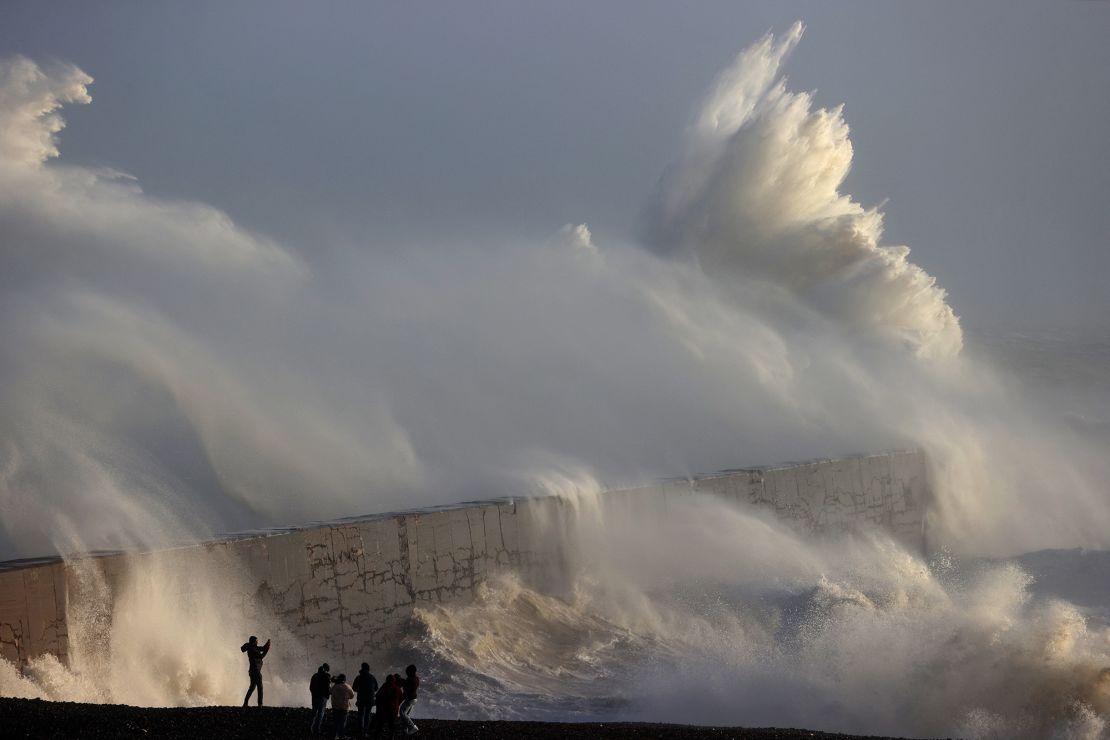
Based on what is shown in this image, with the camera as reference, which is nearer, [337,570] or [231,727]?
[231,727]

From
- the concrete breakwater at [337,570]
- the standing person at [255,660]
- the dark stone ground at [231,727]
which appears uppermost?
the concrete breakwater at [337,570]

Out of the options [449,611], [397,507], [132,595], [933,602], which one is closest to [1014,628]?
[933,602]

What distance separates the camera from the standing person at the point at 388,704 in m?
8.18

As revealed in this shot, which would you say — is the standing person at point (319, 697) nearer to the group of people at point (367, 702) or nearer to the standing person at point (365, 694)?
the group of people at point (367, 702)

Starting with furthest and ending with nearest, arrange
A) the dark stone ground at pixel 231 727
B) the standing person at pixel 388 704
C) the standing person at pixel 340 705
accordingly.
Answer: the standing person at pixel 340 705 → the standing person at pixel 388 704 → the dark stone ground at pixel 231 727

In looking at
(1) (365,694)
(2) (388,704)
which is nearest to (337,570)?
(1) (365,694)

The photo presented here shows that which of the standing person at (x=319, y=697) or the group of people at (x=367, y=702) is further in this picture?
the standing person at (x=319, y=697)

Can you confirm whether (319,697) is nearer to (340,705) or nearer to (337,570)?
(340,705)

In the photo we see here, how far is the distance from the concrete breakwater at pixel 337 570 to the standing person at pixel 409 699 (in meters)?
3.16

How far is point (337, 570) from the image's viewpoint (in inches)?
493

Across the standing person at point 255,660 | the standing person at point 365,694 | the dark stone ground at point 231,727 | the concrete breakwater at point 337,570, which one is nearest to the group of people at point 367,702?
the standing person at point 365,694

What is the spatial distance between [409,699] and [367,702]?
0.97ft

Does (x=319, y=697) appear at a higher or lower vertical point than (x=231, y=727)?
higher

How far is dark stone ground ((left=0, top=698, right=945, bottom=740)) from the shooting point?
7887mm
